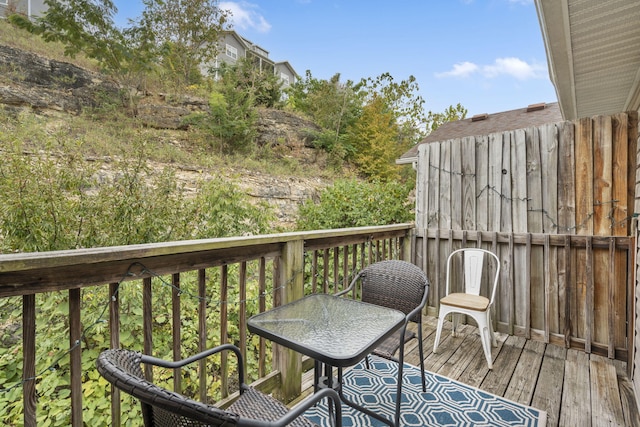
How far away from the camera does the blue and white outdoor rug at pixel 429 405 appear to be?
1.85 meters

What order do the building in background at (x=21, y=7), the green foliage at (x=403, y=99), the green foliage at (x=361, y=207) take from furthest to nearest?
the green foliage at (x=403, y=99)
the building in background at (x=21, y=7)
the green foliage at (x=361, y=207)

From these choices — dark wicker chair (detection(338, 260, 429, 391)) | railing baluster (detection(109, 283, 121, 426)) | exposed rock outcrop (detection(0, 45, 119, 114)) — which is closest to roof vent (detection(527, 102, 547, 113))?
dark wicker chair (detection(338, 260, 429, 391))

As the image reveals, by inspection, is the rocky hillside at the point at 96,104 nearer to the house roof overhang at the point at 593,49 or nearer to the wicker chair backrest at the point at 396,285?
the wicker chair backrest at the point at 396,285

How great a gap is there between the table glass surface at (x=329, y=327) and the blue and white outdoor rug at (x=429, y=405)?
0.72 m

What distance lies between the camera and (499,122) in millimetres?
7957

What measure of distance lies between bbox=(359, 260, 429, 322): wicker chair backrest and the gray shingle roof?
5.38 meters

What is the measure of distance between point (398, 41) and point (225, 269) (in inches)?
444

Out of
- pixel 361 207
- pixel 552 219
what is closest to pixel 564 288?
pixel 552 219

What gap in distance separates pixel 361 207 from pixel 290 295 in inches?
97.5

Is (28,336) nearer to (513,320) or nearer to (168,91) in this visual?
(513,320)

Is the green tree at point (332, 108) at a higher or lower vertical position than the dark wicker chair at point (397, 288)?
higher

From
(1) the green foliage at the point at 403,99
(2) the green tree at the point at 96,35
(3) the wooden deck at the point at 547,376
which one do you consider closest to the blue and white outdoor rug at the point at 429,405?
(3) the wooden deck at the point at 547,376

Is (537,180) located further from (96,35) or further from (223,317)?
(96,35)

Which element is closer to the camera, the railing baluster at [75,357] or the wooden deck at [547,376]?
the railing baluster at [75,357]
